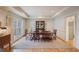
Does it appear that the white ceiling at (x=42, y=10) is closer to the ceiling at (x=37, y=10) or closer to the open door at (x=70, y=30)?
the ceiling at (x=37, y=10)

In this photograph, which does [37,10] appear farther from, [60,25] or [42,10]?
[60,25]

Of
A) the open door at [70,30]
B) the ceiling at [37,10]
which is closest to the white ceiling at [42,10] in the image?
the ceiling at [37,10]

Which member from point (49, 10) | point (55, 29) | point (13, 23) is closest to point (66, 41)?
point (55, 29)

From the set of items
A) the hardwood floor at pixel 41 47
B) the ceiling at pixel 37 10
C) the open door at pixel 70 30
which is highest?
the ceiling at pixel 37 10

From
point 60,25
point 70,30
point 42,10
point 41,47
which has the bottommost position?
point 41,47

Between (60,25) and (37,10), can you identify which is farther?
(60,25)

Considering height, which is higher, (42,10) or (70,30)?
(42,10)

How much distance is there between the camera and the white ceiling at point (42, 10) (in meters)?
3.39

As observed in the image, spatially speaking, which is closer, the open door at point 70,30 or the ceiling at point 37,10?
the ceiling at point 37,10

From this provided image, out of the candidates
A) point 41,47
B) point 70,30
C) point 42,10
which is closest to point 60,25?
point 70,30

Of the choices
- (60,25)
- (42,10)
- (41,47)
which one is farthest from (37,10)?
(41,47)

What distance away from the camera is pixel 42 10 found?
11.4ft
